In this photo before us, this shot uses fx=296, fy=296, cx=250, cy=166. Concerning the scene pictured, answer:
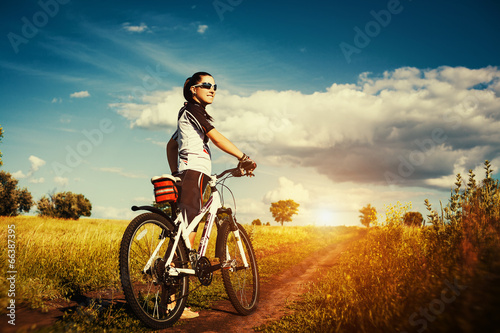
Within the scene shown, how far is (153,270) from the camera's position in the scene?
12.1 ft

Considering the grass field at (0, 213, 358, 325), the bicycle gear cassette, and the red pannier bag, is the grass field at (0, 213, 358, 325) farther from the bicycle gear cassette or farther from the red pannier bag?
the red pannier bag

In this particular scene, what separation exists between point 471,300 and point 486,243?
1.45m

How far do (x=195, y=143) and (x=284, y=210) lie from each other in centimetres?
7253

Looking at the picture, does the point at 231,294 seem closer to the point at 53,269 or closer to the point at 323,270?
the point at 53,269

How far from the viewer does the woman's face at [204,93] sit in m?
4.48

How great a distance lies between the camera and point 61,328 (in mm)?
3299

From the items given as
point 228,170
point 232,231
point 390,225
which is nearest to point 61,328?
point 232,231

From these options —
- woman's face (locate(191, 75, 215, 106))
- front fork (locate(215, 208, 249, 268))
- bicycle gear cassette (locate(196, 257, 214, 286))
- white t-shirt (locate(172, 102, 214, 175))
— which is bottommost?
bicycle gear cassette (locate(196, 257, 214, 286))

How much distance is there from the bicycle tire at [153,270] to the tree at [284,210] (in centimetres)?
7225

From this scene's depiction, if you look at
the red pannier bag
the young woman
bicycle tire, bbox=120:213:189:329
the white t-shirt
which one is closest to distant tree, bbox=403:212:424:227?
the young woman

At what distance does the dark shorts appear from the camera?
4.04 meters

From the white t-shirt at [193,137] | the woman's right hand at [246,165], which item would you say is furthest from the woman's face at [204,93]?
the woman's right hand at [246,165]

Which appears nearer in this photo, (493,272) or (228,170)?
(493,272)

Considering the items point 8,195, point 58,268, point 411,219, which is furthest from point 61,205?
point 411,219
